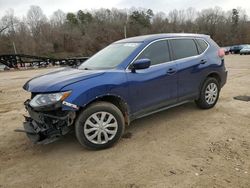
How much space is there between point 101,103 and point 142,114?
2.90 feet

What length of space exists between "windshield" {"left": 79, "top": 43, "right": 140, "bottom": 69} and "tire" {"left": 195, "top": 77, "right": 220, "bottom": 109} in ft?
6.07

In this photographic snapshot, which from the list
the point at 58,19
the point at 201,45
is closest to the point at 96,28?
the point at 58,19

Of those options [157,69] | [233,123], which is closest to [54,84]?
[157,69]

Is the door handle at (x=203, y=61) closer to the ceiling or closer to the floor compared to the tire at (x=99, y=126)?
closer to the ceiling

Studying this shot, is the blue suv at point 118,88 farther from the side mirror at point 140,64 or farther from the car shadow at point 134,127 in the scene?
the car shadow at point 134,127

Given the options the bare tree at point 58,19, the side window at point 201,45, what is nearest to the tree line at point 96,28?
the bare tree at point 58,19

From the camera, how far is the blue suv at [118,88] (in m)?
3.93

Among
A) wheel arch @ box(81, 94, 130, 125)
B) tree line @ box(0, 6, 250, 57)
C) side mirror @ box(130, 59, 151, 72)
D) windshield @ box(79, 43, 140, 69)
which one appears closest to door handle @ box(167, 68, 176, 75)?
side mirror @ box(130, 59, 151, 72)

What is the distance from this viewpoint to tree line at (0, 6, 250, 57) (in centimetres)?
7319

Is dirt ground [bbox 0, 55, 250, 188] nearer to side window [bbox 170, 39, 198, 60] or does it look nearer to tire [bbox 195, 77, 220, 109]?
tire [bbox 195, 77, 220, 109]

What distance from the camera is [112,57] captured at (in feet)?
16.1

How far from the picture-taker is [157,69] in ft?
15.6

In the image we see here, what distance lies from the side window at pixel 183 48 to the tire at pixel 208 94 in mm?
709

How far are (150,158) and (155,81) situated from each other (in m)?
1.45
